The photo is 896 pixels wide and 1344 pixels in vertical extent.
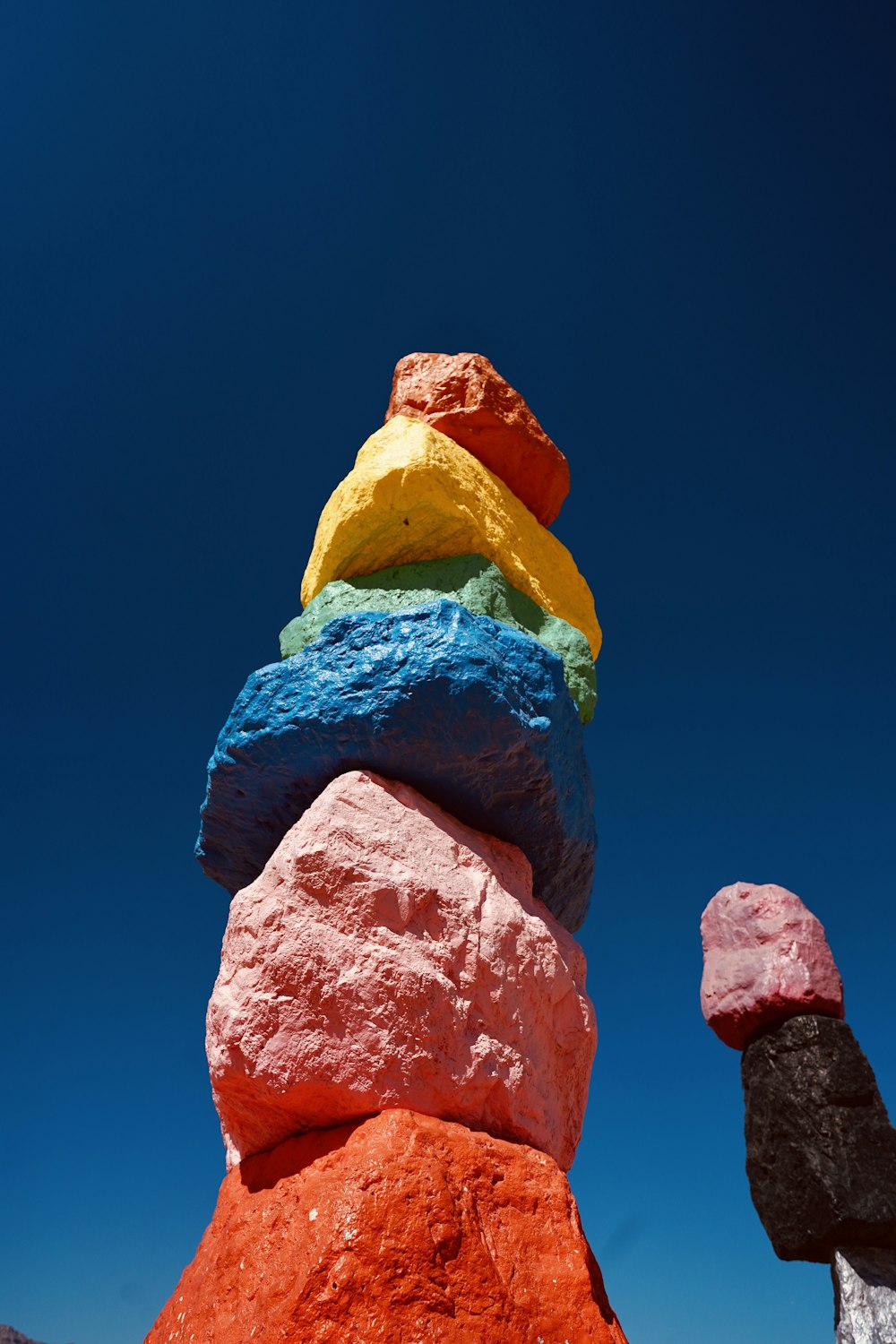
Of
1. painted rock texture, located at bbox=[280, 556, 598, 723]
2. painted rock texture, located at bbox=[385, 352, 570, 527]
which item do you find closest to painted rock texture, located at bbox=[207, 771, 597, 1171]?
painted rock texture, located at bbox=[280, 556, 598, 723]

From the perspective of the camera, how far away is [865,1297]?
152 inches

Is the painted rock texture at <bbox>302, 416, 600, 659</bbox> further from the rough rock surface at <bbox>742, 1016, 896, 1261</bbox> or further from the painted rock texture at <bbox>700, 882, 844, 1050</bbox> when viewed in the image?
the rough rock surface at <bbox>742, 1016, 896, 1261</bbox>

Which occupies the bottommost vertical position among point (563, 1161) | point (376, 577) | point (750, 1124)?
point (563, 1161)

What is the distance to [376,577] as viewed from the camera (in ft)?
15.9

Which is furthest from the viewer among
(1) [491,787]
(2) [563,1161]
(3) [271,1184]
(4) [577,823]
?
(4) [577,823]

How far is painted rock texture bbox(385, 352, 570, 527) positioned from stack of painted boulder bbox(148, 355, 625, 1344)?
533 millimetres

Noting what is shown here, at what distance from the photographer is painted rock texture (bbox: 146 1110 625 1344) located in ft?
9.60

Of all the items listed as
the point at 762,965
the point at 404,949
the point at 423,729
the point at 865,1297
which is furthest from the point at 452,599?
the point at 865,1297

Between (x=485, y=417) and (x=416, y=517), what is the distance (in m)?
1.20

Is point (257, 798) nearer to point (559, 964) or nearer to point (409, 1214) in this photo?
point (559, 964)

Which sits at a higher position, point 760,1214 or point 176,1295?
point 760,1214

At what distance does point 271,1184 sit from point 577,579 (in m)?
3.71

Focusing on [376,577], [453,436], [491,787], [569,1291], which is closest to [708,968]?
[491,787]

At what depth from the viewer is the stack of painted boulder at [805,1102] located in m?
3.90
